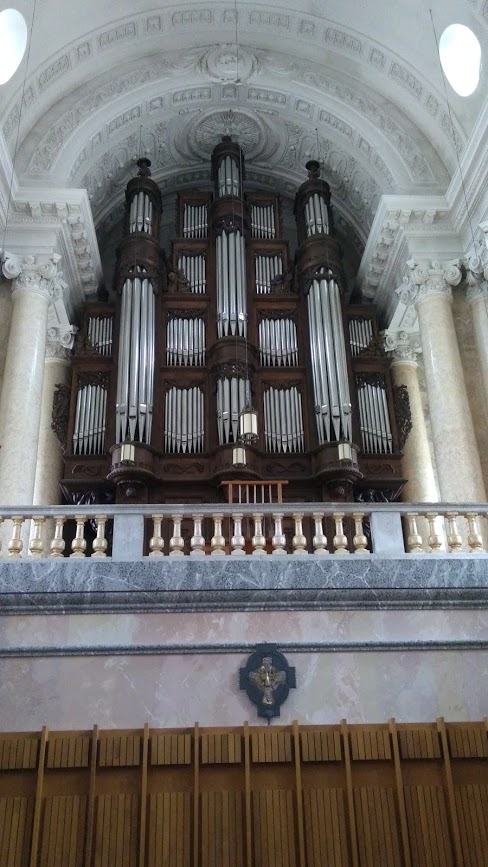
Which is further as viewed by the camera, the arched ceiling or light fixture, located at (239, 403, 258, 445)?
the arched ceiling

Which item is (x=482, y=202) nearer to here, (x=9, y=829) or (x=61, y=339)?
(x=61, y=339)

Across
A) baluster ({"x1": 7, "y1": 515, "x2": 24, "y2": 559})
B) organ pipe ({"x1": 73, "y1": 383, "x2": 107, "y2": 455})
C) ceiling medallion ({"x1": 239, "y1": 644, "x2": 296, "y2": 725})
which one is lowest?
ceiling medallion ({"x1": 239, "y1": 644, "x2": 296, "y2": 725})

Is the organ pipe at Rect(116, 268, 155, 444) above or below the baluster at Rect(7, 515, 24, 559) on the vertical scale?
above

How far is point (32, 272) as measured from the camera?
9969 millimetres

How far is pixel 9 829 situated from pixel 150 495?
5.44 metres

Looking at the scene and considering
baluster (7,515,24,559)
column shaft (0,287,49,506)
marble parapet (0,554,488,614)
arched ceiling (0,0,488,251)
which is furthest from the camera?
arched ceiling (0,0,488,251)

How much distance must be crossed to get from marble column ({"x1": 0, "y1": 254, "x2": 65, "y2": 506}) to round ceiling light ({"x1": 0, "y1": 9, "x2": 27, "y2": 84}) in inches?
94.9

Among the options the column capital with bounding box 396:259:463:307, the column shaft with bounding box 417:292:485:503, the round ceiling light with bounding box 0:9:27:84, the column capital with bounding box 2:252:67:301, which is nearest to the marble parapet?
the column shaft with bounding box 417:292:485:503

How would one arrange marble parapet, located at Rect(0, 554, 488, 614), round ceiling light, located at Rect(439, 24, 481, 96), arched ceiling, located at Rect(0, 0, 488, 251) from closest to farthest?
marble parapet, located at Rect(0, 554, 488, 614) → round ceiling light, located at Rect(439, 24, 481, 96) → arched ceiling, located at Rect(0, 0, 488, 251)

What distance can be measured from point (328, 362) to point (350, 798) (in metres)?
6.55

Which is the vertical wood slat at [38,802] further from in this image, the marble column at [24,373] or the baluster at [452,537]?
the marble column at [24,373]

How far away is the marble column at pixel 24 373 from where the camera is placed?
28.9 feet

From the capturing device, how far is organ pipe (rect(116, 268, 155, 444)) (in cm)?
1027

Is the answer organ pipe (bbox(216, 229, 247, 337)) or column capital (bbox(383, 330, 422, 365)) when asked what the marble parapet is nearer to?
organ pipe (bbox(216, 229, 247, 337))
